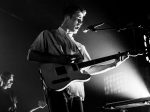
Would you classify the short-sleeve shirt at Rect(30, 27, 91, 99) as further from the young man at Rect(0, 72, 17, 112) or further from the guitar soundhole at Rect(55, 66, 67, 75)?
the young man at Rect(0, 72, 17, 112)

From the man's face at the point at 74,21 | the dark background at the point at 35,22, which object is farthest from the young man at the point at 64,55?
the dark background at the point at 35,22

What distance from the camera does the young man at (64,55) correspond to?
104 inches

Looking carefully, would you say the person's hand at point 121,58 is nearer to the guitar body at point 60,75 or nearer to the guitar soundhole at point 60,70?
the guitar body at point 60,75

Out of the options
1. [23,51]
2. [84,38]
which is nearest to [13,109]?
[23,51]

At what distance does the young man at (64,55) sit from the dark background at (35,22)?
119 inches

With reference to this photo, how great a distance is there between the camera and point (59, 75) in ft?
9.16

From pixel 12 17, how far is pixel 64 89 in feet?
14.3

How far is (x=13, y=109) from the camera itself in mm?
5234

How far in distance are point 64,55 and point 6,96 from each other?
9.04ft

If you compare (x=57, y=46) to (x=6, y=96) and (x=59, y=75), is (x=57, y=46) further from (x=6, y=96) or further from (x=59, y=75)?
(x=6, y=96)

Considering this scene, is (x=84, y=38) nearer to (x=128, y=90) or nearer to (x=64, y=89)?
(x=128, y=90)

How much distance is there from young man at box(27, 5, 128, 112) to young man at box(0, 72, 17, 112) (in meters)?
2.34

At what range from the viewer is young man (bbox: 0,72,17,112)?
16.7 ft

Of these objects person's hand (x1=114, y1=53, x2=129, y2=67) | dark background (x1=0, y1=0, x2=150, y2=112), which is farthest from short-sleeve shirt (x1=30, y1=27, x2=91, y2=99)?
dark background (x1=0, y1=0, x2=150, y2=112)
